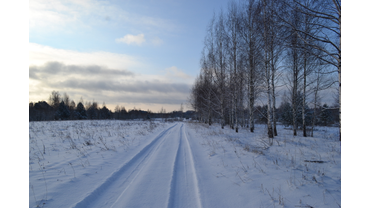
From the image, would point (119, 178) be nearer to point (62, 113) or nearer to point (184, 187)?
point (184, 187)

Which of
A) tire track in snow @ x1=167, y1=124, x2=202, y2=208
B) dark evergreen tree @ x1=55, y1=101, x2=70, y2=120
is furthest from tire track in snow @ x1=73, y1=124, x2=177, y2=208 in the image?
dark evergreen tree @ x1=55, y1=101, x2=70, y2=120

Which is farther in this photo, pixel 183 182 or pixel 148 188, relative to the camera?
pixel 183 182

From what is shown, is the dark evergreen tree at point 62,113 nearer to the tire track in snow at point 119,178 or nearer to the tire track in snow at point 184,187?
the tire track in snow at point 119,178

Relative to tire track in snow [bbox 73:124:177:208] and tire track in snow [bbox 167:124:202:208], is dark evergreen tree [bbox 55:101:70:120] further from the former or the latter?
tire track in snow [bbox 167:124:202:208]

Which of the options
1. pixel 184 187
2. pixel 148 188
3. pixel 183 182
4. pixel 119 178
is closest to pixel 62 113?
pixel 119 178

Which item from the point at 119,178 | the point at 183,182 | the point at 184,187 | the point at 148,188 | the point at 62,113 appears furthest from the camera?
the point at 62,113

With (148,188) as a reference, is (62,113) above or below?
above

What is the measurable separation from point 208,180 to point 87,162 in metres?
4.49

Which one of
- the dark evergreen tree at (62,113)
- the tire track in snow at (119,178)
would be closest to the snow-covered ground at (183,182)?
the tire track in snow at (119,178)

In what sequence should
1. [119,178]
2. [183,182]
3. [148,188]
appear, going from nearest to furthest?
[148,188]
[183,182]
[119,178]

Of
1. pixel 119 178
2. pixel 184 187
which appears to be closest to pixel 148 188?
pixel 184 187
